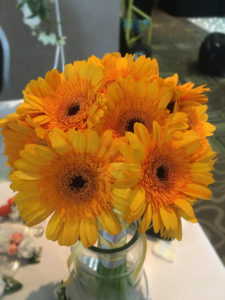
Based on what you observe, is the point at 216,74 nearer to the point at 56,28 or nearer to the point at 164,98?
the point at 56,28

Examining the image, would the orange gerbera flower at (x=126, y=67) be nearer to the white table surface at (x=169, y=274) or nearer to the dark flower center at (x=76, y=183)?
the dark flower center at (x=76, y=183)

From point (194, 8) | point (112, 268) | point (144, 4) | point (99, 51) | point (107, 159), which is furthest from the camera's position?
point (194, 8)

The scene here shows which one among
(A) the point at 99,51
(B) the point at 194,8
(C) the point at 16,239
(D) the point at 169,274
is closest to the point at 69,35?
(A) the point at 99,51

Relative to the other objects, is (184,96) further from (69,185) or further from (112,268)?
(112,268)

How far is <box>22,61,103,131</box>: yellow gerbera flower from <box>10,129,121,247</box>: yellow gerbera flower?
37 mm

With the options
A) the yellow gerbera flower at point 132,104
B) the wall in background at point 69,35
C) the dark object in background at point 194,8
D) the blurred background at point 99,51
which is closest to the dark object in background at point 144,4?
the blurred background at point 99,51

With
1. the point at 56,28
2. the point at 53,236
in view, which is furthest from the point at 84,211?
the point at 56,28

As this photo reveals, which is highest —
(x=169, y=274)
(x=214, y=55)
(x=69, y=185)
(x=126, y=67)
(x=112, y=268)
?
(x=126, y=67)

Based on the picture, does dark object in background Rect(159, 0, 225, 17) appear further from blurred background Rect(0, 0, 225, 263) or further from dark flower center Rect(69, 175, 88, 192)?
dark flower center Rect(69, 175, 88, 192)

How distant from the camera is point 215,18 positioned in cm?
468

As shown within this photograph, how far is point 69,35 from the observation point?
1.84 meters

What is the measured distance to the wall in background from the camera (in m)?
1.71

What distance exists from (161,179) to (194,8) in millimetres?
5118

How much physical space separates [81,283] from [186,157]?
1.13 feet
